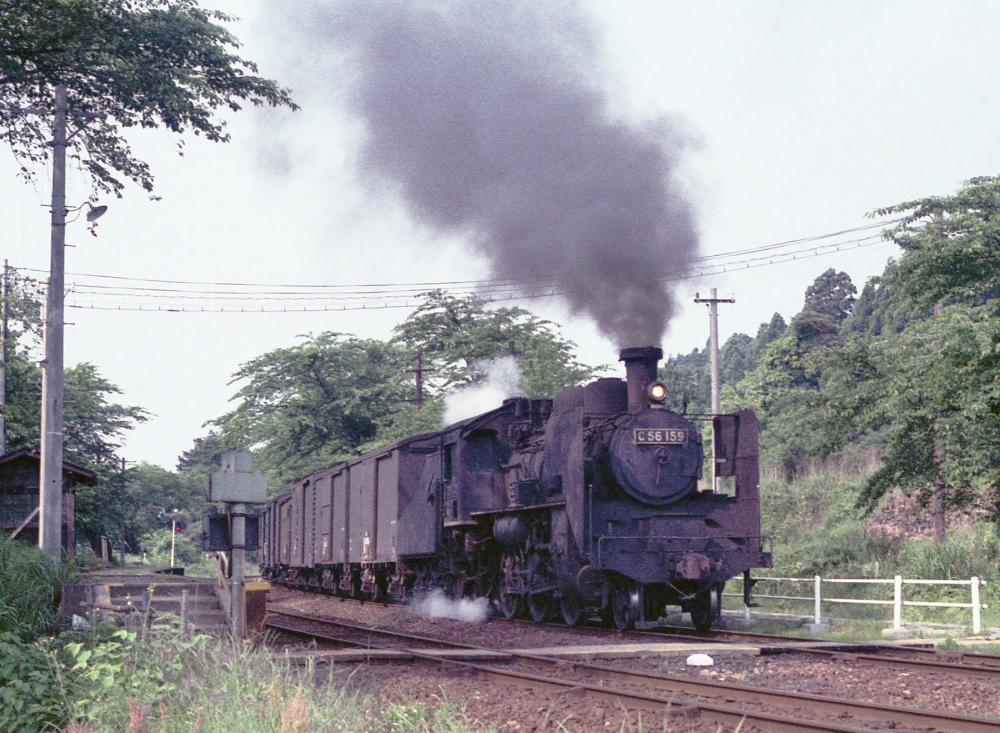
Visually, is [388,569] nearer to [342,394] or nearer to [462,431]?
[462,431]

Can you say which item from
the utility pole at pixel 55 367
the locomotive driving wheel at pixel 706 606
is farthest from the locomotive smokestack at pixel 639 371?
the utility pole at pixel 55 367

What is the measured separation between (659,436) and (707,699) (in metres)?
6.31

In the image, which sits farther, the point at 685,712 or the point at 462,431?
the point at 462,431

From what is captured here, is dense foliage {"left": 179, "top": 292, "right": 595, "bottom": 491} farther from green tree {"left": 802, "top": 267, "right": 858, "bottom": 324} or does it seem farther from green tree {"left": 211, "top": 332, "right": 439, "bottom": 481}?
green tree {"left": 802, "top": 267, "right": 858, "bottom": 324}

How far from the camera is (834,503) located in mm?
31750

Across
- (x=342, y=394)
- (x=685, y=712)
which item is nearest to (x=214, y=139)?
(x=685, y=712)

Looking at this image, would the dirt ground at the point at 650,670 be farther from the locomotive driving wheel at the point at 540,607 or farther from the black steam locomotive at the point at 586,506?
the locomotive driving wheel at the point at 540,607

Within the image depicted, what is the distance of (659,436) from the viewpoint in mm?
14477

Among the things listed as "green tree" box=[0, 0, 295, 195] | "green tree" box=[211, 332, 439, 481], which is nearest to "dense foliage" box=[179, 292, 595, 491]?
"green tree" box=[211, 332, 439, 481]

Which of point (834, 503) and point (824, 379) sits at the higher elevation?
point (824, 379)

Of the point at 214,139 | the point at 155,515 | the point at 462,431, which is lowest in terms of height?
the point at 155,515

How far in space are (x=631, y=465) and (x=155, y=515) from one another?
269 feet

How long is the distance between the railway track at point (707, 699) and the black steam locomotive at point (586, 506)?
3.30m

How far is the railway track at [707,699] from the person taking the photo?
701 centimetres
